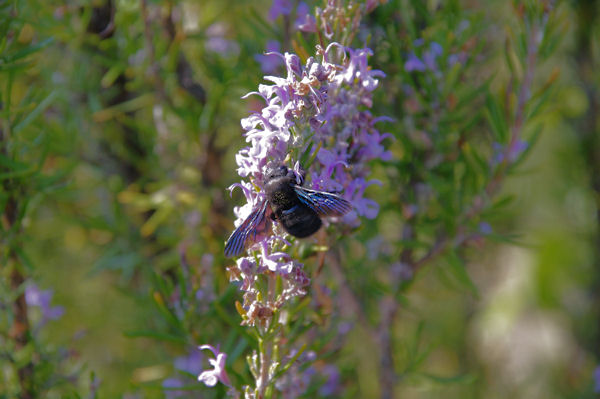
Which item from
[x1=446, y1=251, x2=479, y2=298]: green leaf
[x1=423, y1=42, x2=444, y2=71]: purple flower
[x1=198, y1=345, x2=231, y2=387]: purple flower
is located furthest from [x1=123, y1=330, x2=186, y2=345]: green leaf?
[x1=423, y1=42, x2=444, y2=71]: purple flower

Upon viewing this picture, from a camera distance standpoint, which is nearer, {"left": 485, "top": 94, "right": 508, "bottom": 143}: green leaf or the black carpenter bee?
the black carpenter bee

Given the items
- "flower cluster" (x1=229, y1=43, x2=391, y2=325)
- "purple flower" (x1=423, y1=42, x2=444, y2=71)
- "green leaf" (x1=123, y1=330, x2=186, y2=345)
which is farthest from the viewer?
"purple flower" (x1=423, y1=42, x2=444, y2=71)

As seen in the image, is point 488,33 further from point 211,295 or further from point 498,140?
point 211,295

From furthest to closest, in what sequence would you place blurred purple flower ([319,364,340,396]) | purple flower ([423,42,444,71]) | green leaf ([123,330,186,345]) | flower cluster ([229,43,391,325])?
blurred purple flower ([319,364,340,396]) → purple flower ([423,42,444,71]) → green leaf ([123,330,186,345]) → flower cluster ([229,43,391,325])

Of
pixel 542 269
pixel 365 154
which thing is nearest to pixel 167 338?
pixel 365 154

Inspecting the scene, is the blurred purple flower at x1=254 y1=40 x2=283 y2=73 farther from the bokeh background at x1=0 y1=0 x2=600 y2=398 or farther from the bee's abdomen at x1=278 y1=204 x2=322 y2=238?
the bee's abdomen at x1=278 y1=204 x2=322 y2=238

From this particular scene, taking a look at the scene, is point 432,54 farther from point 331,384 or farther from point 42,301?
point 42,301

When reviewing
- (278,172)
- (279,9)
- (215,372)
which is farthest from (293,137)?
(279,9)
